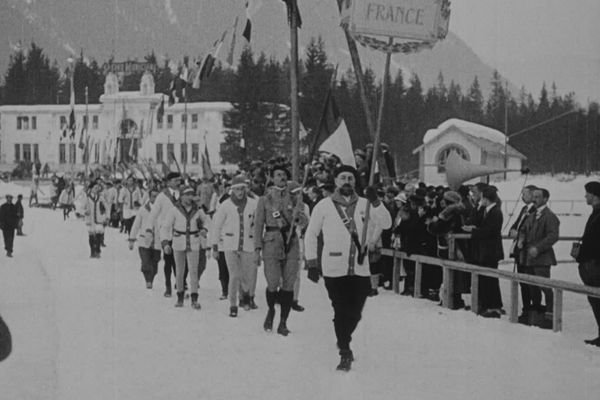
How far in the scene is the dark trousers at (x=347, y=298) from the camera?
813 cm

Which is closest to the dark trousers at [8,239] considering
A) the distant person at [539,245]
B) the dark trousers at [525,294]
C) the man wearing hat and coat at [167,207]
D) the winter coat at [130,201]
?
the winter coat at [130,201]

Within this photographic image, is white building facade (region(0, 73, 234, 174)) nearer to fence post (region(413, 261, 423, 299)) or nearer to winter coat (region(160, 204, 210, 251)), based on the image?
fence post (region(413, 261, 423, 299))

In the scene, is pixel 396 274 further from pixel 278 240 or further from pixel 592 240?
pixel 592 240

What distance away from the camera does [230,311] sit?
1139 cm

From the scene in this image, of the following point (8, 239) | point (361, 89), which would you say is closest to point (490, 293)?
point (361, 89)

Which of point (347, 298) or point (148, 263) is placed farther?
point (148, 263)

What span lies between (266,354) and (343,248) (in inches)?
52.2

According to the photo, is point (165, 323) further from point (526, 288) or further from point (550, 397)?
point (550, 397)

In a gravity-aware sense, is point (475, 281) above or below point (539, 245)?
below

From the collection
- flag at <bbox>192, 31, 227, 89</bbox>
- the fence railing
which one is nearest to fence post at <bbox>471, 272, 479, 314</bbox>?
the fence railing

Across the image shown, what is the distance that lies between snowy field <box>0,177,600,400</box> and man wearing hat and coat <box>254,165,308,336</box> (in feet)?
1.46

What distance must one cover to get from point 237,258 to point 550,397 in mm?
5577

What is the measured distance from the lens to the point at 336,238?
826 centimetres

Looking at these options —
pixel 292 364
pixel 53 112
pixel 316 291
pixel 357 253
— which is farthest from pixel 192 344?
pixel 53 112
